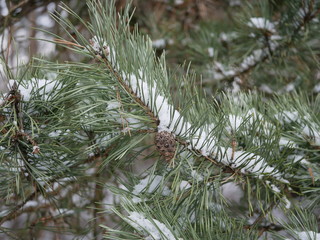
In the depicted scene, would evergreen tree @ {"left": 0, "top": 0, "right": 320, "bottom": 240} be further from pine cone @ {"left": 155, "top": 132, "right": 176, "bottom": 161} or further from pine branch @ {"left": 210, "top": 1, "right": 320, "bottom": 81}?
pine branch @ {"left": 210, "top": 1, "right": 320, "bottom": 81}

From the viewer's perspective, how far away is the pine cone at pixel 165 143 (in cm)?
53

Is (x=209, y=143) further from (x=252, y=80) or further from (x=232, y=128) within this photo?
(x=252, y=80)

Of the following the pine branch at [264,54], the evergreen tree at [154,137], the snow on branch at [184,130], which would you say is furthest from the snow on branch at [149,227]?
the pine branch at [264,54]

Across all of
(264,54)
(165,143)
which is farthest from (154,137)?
(264,54)

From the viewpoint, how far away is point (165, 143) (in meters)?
0.53

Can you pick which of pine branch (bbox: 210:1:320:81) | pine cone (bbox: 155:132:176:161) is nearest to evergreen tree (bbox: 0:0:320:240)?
pine cone (bbox: 155:132:176:161)

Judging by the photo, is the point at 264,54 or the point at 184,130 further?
the point at 264,54

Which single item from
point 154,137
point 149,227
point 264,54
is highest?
point 264,54

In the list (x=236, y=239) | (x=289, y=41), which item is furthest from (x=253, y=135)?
(x=289, y=41)

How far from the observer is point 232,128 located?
63 cm

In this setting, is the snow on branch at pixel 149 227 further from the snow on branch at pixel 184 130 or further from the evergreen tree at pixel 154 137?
the snow on branch at pixel 184 130

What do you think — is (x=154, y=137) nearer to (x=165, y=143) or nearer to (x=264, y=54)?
(x=165, y=143)

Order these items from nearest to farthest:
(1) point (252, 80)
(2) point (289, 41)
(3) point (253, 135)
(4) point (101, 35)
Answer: (4) point (101, 35), (3) point (253, 135), (2) point (289, 41), (1) point (252, 80)

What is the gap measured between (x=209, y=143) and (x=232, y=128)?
7 cm
